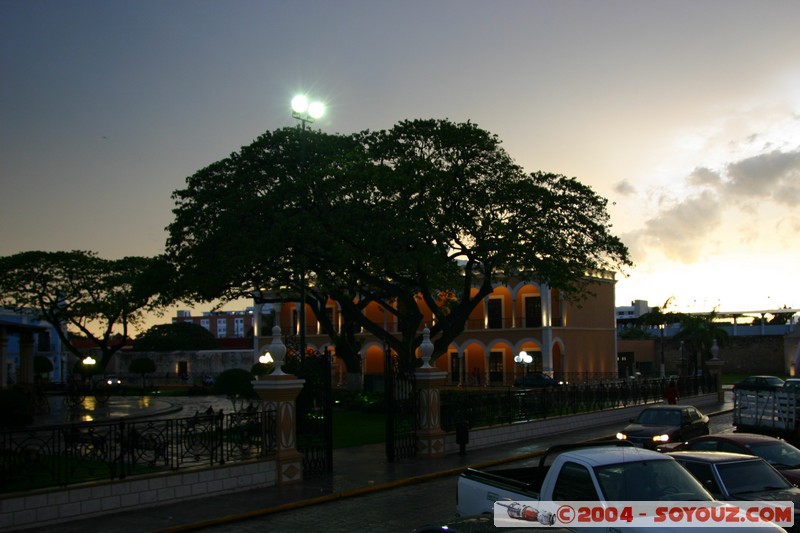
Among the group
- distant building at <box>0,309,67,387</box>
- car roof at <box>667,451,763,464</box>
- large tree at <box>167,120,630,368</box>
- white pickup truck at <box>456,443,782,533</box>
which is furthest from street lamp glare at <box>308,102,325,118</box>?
distant building at <box>0,309,67,387</box>

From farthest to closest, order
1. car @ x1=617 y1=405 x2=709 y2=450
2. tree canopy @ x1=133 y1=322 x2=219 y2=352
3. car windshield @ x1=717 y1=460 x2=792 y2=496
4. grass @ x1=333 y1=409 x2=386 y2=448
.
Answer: tree canopy @ x1=133 y1=322 x2=219 y2=352 < grass @ x1=333 y1=409 x2=386 y2=448 < car @ x1=617 y1=405 x2=709 y2=450 < car windshield @ x1=717 y1=460 x2=792 y2=496

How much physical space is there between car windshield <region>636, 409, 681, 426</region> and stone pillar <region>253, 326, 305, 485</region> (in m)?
10.2

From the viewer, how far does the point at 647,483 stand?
8211 mm

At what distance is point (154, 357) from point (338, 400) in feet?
146

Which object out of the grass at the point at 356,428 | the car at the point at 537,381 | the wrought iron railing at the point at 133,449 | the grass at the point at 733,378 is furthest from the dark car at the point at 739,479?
the grass at the point at 733,378

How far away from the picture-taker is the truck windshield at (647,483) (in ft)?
26.5

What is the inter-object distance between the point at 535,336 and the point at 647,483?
47.3 meters

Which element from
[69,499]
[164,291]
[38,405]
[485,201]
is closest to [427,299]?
[485,201]

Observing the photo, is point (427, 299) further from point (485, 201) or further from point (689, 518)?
point (689, 518)

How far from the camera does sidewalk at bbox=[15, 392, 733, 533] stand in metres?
12.7

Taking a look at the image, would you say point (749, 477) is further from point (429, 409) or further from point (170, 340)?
point (170, 340)

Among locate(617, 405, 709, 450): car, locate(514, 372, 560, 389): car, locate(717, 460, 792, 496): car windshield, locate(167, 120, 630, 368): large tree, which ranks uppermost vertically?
locate(167, 120, 630, 368): large tree

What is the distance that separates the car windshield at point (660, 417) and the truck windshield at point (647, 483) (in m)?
13.0

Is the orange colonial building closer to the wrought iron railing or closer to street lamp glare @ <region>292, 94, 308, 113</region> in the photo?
street lamp glare @ <region>292, 94, 308, 113</region>
